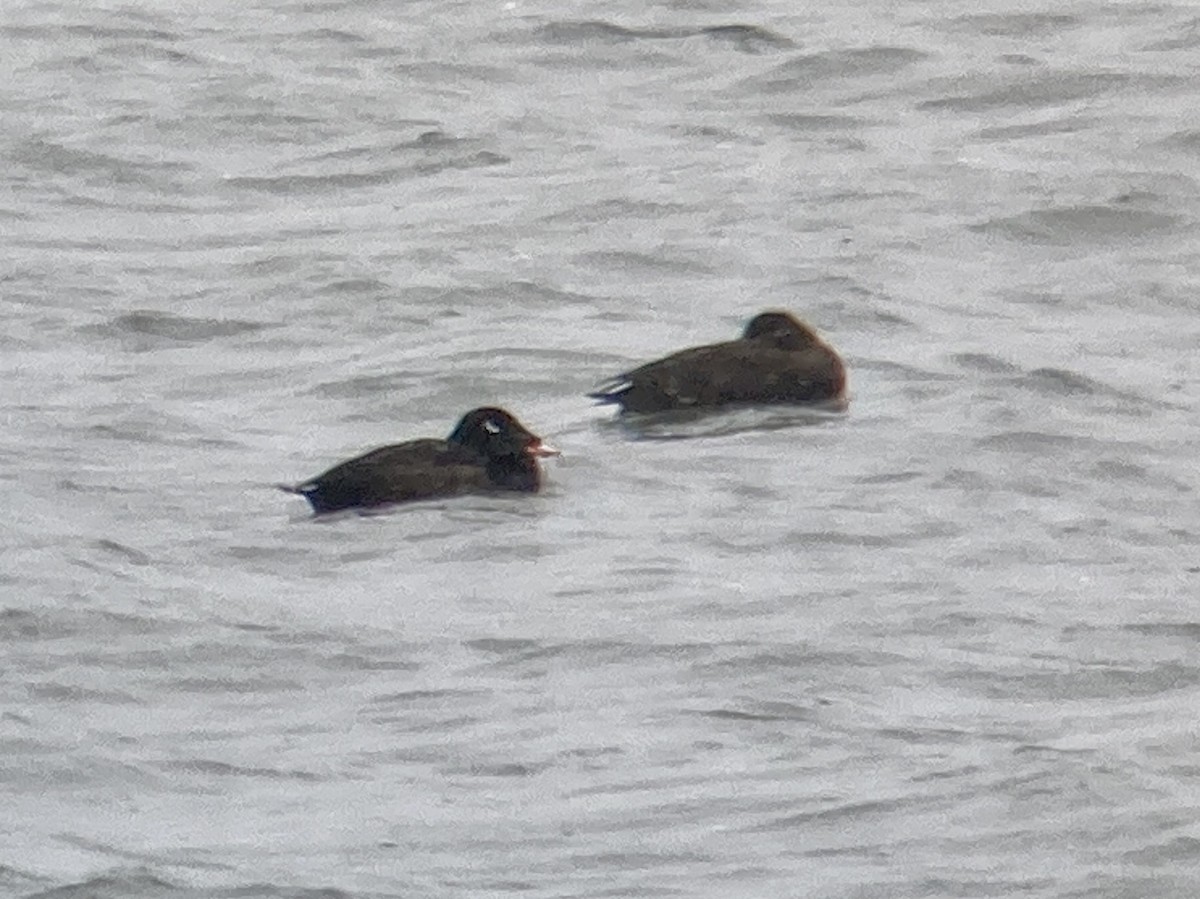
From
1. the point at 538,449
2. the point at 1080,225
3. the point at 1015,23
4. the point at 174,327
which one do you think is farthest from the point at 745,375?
the point at 1015,23

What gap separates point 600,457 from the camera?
531 inches

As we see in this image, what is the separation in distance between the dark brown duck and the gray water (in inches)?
4.4

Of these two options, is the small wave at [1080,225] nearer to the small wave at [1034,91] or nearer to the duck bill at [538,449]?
the small wave at [1034,91]

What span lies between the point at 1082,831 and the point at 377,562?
3.37 metres

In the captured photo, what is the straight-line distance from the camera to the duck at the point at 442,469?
12.4 metres

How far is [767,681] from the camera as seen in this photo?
33.7ft

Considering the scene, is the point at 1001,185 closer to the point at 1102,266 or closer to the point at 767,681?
the point at 1102,266

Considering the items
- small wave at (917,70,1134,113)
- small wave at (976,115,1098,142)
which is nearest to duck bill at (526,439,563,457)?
small wave at (976,115,1098,142)

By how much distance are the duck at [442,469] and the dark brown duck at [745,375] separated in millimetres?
891

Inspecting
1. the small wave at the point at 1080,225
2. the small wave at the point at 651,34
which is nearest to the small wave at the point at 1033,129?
the small wave at the point at 1080,225

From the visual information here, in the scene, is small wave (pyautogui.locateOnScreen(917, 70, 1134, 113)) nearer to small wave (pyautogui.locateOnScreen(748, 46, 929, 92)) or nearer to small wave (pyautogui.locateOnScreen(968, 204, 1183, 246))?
small wave (pyautogui.locateOnScreen(748, 46, 929, 92))

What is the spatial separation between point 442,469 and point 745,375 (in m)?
1.83

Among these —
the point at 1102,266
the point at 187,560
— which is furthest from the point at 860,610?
the point at 1102,266

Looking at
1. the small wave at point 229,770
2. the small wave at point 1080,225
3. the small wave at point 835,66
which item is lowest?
the small wave at point 1080,225
